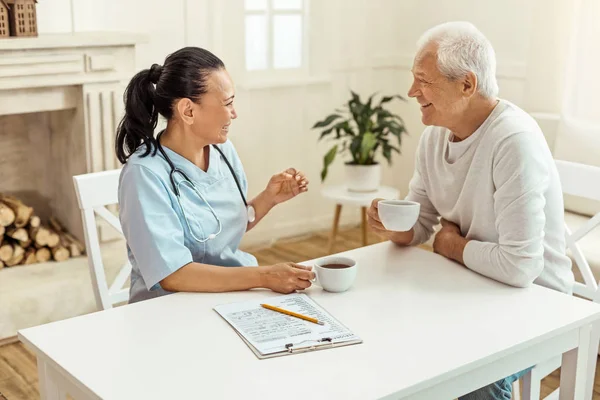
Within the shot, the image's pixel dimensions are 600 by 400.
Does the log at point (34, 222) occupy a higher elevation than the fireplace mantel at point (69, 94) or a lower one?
lower

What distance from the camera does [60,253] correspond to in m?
3.34

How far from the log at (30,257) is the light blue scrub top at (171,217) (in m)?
1.63

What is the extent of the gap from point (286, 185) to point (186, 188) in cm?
31

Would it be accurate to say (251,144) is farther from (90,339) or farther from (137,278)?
(90,339)

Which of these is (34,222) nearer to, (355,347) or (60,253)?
(60,253)

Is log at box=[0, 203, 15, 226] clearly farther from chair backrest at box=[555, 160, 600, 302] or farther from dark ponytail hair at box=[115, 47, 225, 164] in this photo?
chair backrest at box=[555, 160, 600, 302]

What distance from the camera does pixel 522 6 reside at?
3.76m

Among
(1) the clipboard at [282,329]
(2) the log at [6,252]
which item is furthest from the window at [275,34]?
(1) the clipboard at [282,329]

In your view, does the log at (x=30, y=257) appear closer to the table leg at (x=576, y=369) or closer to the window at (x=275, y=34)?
the window at (x=275, y=34)

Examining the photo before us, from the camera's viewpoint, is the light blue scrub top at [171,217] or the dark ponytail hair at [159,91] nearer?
the light blue scrub top at [171,217]

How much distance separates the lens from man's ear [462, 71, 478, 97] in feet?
6.04

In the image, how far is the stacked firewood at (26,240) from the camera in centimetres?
322

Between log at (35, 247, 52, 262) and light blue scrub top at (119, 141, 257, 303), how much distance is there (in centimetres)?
162

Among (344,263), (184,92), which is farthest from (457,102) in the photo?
(184,92)
